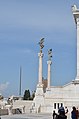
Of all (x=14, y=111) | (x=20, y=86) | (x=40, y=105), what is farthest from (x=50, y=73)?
(x=20, y=86)

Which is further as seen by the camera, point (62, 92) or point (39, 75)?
point (39, 75)

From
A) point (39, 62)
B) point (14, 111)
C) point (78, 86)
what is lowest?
point (14, 111)

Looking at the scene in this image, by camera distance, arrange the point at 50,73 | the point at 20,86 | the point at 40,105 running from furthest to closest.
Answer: the point at 20,86 → the point at 50,73 → the point at 40,105

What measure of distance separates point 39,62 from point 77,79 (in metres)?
11.4

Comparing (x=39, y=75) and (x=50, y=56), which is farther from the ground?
(x=50, y=56)

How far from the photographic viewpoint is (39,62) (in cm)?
5806

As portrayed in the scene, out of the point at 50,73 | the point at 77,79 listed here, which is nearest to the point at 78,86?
the point at 77,79

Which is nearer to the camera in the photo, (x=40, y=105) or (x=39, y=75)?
(x=40, y=105)

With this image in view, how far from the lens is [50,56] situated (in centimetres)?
6506

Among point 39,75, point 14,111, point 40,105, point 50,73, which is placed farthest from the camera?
point 50,73

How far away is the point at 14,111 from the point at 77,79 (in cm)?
947

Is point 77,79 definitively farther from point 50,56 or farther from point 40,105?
point 50,56

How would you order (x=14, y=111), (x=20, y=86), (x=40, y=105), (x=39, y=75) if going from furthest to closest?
(x=20, y=86), (x=39, y=75), (x=40, y=105), (x=14, y=111)

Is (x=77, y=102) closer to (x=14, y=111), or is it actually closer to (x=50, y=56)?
(x=14, y=111)
